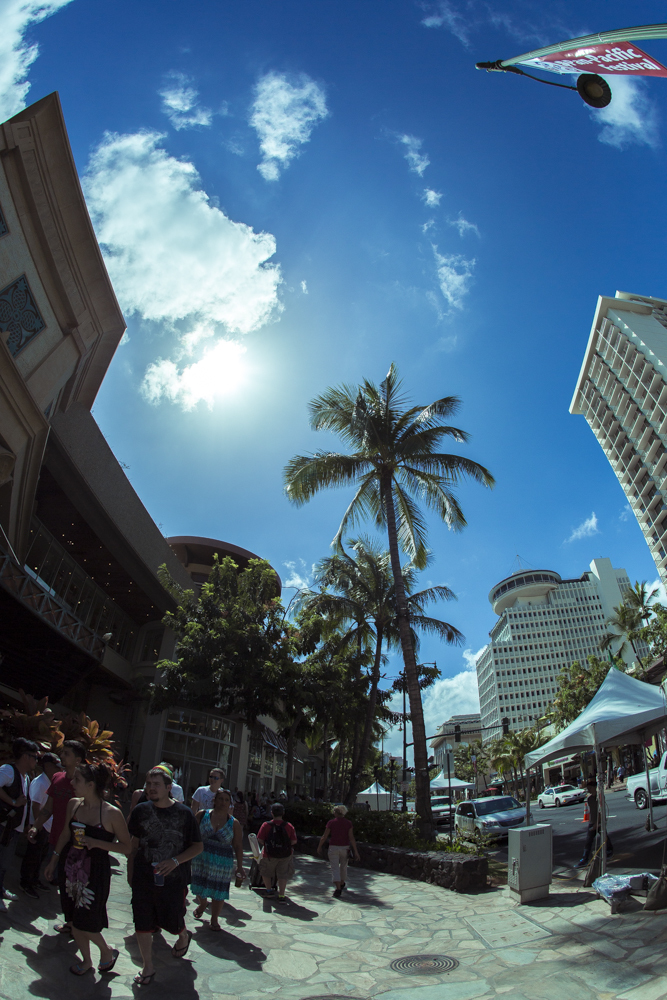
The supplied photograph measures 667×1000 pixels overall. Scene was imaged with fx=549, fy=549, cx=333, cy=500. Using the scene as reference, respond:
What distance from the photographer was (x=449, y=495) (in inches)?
671

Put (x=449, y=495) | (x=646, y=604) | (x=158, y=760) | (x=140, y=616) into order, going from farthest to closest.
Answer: (x=646, y=604) → (x=140, y=616) → (x=158, y=760) → (x=449, y=495)

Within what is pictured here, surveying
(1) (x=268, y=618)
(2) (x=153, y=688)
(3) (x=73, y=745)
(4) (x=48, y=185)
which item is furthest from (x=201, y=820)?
(4) (x=48, y=185)

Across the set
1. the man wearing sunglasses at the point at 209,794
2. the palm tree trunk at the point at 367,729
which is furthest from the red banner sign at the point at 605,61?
the palm tree trunk at the point at 367,729

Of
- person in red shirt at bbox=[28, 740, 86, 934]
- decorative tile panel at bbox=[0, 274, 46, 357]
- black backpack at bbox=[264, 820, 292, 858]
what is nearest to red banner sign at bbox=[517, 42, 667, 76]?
person in red shirt at bbox=[28, 740, 86, 934]

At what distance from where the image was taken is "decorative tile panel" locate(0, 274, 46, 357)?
11.7m

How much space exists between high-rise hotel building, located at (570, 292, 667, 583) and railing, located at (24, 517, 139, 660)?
53496 millimetres

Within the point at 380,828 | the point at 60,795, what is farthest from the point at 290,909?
the point at 380,828

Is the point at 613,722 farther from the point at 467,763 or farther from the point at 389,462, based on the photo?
the point at 467,763

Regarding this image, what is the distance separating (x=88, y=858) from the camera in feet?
13.2

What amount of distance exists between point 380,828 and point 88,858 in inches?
430

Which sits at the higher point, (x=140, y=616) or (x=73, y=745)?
(x=140, y=616)

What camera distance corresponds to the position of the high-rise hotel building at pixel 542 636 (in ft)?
446

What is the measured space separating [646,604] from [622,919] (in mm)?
46120

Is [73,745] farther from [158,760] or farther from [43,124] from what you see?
[158,760]
